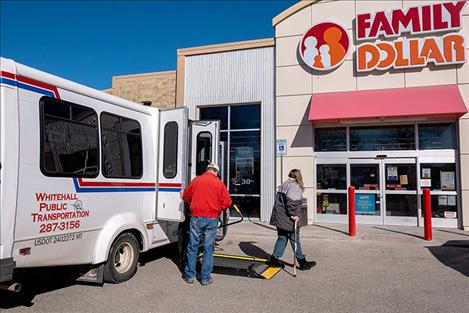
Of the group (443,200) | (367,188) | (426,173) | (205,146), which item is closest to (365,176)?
(367,188)

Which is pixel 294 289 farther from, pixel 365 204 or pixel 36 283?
pixel 365 204

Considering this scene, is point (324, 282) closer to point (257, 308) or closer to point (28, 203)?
point (257, 308)

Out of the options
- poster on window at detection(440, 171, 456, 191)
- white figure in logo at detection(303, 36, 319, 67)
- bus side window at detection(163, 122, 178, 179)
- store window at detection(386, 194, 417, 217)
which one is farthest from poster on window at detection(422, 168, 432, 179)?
bus side window at detection(163, 122, 178, 179)

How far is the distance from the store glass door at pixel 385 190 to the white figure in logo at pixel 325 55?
324 centimetres

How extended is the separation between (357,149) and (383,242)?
3771mm

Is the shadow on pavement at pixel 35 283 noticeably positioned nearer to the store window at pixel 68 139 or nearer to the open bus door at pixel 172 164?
the store window at pixel 68 139

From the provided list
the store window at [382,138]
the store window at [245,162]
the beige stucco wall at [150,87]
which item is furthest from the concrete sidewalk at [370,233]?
the beige stucco wall at [150,87]

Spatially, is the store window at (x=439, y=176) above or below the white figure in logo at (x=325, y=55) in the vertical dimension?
below

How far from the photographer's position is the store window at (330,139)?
12.1 m

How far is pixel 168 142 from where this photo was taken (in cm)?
651

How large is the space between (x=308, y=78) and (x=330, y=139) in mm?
2159

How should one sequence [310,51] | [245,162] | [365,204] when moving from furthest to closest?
[245,162] < [310,51] < [365,204]

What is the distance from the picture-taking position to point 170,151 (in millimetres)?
6461

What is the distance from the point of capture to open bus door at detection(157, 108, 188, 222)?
6.33 metres
